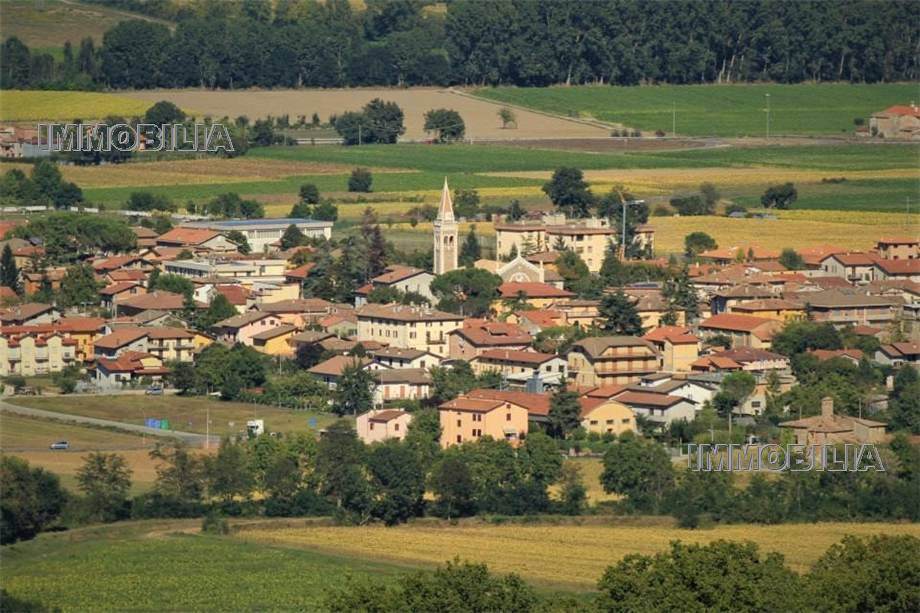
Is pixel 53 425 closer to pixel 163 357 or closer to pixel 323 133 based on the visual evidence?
pixel 163 357

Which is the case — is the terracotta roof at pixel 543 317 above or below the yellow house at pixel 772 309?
below

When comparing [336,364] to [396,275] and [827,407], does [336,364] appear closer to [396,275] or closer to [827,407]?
[396,275]

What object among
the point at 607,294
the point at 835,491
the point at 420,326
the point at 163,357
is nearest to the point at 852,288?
the point at 607,294

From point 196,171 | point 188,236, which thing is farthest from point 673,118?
point 188,236

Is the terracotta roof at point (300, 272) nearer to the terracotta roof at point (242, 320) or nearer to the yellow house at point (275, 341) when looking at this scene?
the terracotta roof at point (242, 320)

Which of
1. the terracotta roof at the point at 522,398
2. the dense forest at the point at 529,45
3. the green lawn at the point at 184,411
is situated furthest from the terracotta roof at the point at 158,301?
the dense forest at the point at 529,45

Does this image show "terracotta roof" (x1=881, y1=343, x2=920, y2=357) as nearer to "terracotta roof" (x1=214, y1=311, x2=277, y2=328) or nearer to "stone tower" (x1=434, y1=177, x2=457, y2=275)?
"terracotta roof" (x1=214, y1=311, x2=277, y2=328)
